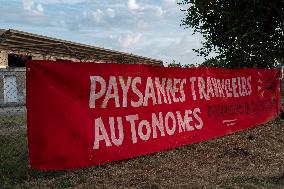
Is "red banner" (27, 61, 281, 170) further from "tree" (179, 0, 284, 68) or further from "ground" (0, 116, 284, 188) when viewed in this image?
"tree" (179, 0, 284, 68)

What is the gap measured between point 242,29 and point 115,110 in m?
9.48

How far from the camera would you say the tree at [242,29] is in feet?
49.9

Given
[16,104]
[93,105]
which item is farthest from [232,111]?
[16,104]

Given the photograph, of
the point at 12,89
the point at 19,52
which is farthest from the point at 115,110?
the point at 19,52

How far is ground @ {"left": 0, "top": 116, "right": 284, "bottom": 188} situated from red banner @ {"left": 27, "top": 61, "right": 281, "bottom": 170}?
24 centimetres

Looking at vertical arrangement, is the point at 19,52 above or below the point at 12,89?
above

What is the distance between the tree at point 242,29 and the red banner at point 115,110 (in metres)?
4.86

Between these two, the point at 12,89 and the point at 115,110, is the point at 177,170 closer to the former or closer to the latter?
the point at 115,110

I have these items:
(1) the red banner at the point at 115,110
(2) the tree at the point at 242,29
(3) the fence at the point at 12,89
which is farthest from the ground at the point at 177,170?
(3) the fence at the point at 12,89

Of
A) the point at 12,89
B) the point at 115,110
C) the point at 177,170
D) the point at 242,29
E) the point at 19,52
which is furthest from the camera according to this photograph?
the point at 19,52

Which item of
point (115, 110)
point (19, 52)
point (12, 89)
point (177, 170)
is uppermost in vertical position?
point (19, 52)

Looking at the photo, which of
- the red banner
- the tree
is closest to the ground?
the red banner

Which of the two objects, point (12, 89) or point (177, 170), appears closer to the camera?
point (177, 170)

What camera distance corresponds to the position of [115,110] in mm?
7199
